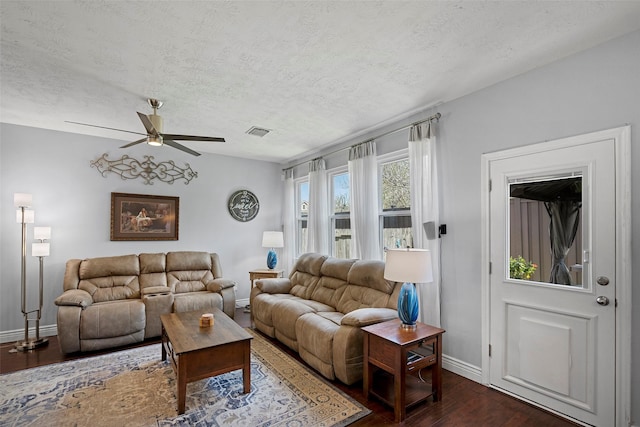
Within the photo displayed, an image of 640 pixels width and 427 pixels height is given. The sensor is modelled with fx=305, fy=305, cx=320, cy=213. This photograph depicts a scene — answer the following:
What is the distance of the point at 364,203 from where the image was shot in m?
4.04

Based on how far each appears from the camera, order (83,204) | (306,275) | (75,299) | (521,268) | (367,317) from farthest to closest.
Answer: (306,275)
(83,204)
(75,299)
(367,317)
(521,268)

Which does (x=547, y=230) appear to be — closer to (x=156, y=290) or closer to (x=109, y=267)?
(x=156, y=290)

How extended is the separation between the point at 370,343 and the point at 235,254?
3.72 meters

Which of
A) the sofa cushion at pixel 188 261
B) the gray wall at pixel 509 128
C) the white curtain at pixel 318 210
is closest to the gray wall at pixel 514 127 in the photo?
the gray wall at pixel 509 128

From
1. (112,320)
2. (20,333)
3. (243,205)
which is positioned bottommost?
(20,333)

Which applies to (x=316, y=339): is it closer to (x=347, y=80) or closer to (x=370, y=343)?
(x=370, y=343)

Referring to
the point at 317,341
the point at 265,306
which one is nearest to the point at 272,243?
the point at 265,306

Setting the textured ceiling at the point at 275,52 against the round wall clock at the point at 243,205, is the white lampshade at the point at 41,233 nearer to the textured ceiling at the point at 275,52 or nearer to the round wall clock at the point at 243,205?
the textured ceiling at the point at 275,52

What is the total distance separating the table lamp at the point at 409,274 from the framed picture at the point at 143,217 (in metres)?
3.90

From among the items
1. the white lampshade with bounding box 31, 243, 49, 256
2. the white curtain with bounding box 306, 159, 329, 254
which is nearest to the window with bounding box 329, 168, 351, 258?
the white curtain with bounding box 306, 159, 329, 254

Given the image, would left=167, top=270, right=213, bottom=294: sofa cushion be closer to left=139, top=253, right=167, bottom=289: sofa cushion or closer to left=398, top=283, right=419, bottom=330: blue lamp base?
left=139, top=253, right=167, bottom=289: sofa cushion

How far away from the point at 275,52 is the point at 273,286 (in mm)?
3122

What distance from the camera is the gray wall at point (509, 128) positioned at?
2.04m

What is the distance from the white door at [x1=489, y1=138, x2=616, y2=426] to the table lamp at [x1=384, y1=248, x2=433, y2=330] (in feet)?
2.41
